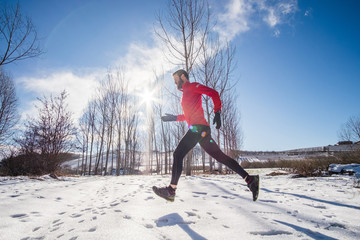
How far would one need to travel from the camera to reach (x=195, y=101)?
7.77ft

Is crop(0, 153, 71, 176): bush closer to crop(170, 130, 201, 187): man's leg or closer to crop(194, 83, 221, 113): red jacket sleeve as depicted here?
crop(170, 130, 201, 187): man's leg

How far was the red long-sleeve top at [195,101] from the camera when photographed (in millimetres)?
2301

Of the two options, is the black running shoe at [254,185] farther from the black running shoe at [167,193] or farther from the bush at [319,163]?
the bush at [319,163]

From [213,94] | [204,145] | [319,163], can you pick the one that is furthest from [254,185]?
[319,163]

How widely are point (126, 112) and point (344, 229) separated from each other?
16067 mm

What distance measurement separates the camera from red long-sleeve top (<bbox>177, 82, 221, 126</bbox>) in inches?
90.6

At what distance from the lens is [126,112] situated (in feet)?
52.5

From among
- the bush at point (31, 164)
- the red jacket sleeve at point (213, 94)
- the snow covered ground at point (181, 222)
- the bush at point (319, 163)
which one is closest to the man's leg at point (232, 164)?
the snow covered ground at point (181, 222)

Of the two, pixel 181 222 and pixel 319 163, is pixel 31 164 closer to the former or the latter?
pixel 181 222

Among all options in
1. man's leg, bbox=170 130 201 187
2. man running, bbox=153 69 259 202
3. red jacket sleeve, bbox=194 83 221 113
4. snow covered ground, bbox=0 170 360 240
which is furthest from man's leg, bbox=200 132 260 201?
red jacket sleeve, bbox=194 83 221 113

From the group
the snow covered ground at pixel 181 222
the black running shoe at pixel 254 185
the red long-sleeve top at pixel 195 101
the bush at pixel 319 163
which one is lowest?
the bush at pixel 319 163

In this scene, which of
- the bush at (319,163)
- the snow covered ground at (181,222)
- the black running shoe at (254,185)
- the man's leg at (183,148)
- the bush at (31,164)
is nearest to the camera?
the snow covered ground at (181,222)

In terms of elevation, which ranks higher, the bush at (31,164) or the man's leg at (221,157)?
the man's leg at (221,157)

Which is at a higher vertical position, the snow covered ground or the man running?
the man running
